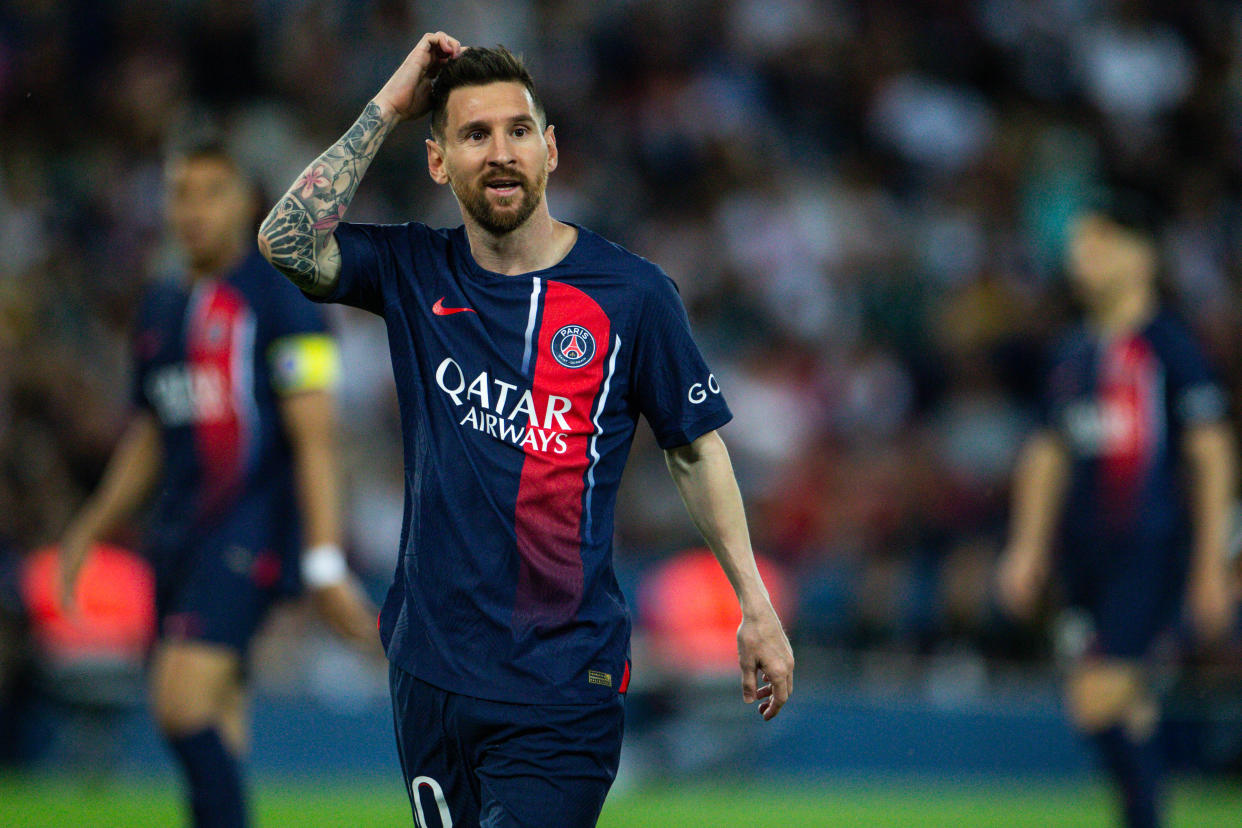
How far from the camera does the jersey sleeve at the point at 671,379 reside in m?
3.86

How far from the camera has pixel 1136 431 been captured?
22.6 ft

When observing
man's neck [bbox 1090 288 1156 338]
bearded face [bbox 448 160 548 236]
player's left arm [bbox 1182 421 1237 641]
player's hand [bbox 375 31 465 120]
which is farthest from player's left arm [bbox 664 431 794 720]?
man's neck [bbox 1090 288 1156 338]

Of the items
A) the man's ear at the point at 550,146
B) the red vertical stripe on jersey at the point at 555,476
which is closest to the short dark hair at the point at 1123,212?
the man's ear at the point at 550,146

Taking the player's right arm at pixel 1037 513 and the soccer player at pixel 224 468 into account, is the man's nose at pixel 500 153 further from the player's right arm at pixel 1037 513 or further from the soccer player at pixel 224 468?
the player's right arm at pixel 1037 513

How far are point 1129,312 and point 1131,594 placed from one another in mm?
1219

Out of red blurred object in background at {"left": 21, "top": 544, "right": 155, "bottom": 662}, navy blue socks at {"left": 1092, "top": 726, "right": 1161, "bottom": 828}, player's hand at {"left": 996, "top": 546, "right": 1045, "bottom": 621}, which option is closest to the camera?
navy blue socks at {"left": 1092, "top": 726, "right": 1161, "bottom": 828}

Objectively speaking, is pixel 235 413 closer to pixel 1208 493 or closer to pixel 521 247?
pixel 521 247

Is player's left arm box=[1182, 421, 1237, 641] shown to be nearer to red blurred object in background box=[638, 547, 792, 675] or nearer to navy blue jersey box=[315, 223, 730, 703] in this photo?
navy blue jersey box=[315, 223, 730, 703]

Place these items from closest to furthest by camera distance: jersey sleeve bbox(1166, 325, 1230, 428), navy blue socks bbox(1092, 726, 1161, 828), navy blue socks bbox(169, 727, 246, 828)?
1. navy blue socks bbox(169, 727, 246, 828)
2. navy blue socks bbox(1092, 726, 1161, 828)
3. jersey sleeve bbox(1166, 325, 1230, 428)

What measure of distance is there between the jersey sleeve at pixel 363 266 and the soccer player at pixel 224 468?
1.76m

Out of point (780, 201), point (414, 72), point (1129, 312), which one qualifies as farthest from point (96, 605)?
point (414, 72)

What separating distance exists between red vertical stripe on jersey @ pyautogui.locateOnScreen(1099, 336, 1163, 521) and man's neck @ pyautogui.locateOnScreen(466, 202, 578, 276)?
3.73 m

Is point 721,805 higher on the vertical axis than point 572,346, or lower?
lower

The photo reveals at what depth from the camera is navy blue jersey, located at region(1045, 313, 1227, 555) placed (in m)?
6.79
